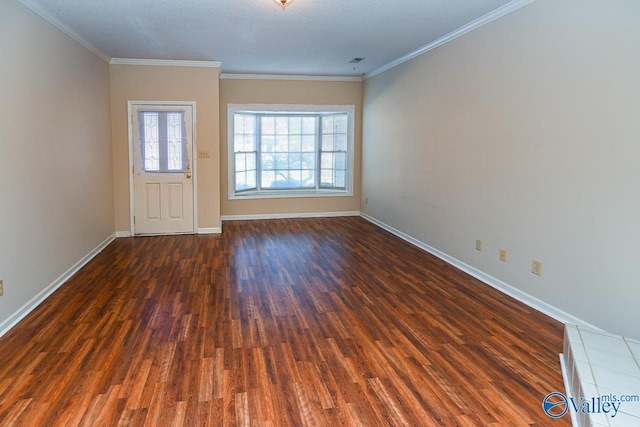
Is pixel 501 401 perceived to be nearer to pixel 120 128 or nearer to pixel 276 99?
pixel 120 128

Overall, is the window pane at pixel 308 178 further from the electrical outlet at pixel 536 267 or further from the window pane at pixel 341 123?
the electrical outlet at pixel 536 267

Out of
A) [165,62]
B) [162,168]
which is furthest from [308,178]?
[165,62]

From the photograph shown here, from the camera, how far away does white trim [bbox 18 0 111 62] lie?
12.2 feet

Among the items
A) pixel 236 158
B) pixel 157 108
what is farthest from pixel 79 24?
pixel 236 158

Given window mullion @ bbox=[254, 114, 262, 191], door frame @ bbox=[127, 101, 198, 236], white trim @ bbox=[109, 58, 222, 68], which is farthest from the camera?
window mullion @ bbox=[254, 114, 262, 191]

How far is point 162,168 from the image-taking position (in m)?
6.65

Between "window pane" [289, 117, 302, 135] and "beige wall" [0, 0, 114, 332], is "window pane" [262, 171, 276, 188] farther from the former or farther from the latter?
"beige wall" [0, 0, 114, 332]

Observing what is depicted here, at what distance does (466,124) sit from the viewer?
475cm

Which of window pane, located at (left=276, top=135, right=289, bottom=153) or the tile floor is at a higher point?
window pane, located at (left=276, top=135, right=289, bottom=153)

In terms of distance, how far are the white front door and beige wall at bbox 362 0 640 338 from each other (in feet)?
11.0

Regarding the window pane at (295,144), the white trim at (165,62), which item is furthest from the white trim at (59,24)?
the window pane at (295,144)

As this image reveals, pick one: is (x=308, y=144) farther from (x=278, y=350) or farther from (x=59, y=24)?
(x=278, y=350)

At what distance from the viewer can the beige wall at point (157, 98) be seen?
21.0 feet

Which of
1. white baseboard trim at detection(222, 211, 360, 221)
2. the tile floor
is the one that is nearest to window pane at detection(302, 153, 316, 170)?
white baseboard trim at detection(222, 211, 360, 221)
